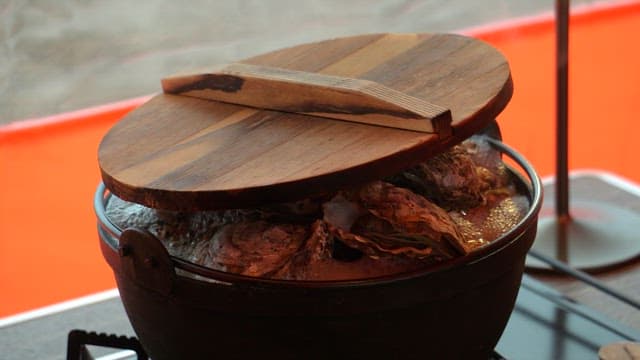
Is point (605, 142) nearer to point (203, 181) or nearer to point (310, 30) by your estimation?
point (310, 30)

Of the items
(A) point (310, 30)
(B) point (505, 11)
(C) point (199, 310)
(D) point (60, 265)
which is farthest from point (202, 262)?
(B) point (505, 11)

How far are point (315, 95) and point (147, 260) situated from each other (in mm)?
233

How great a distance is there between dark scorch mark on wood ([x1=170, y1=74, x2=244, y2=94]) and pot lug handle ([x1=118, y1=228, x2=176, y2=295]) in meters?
0.22

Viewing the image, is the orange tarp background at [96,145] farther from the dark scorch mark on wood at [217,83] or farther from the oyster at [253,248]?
the oyster at [253,248]

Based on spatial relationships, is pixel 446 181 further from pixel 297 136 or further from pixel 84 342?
pixel 84 342

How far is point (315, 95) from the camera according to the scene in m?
1.01

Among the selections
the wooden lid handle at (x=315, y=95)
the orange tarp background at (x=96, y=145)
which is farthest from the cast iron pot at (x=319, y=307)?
the orange tarp background at (x=96, y=145)

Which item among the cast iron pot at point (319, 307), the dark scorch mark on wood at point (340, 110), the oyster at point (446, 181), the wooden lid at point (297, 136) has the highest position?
the dark scorch mark on wood at point (340, 110)

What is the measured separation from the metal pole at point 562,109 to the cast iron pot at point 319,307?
0.62m

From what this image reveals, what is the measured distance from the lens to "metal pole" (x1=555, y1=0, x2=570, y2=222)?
5.09 feet

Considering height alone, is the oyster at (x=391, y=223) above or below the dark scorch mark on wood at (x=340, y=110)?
below

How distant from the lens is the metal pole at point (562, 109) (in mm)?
1551

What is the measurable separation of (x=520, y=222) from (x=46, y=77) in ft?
5.38

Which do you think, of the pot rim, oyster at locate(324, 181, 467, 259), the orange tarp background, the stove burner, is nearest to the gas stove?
the stove burner
